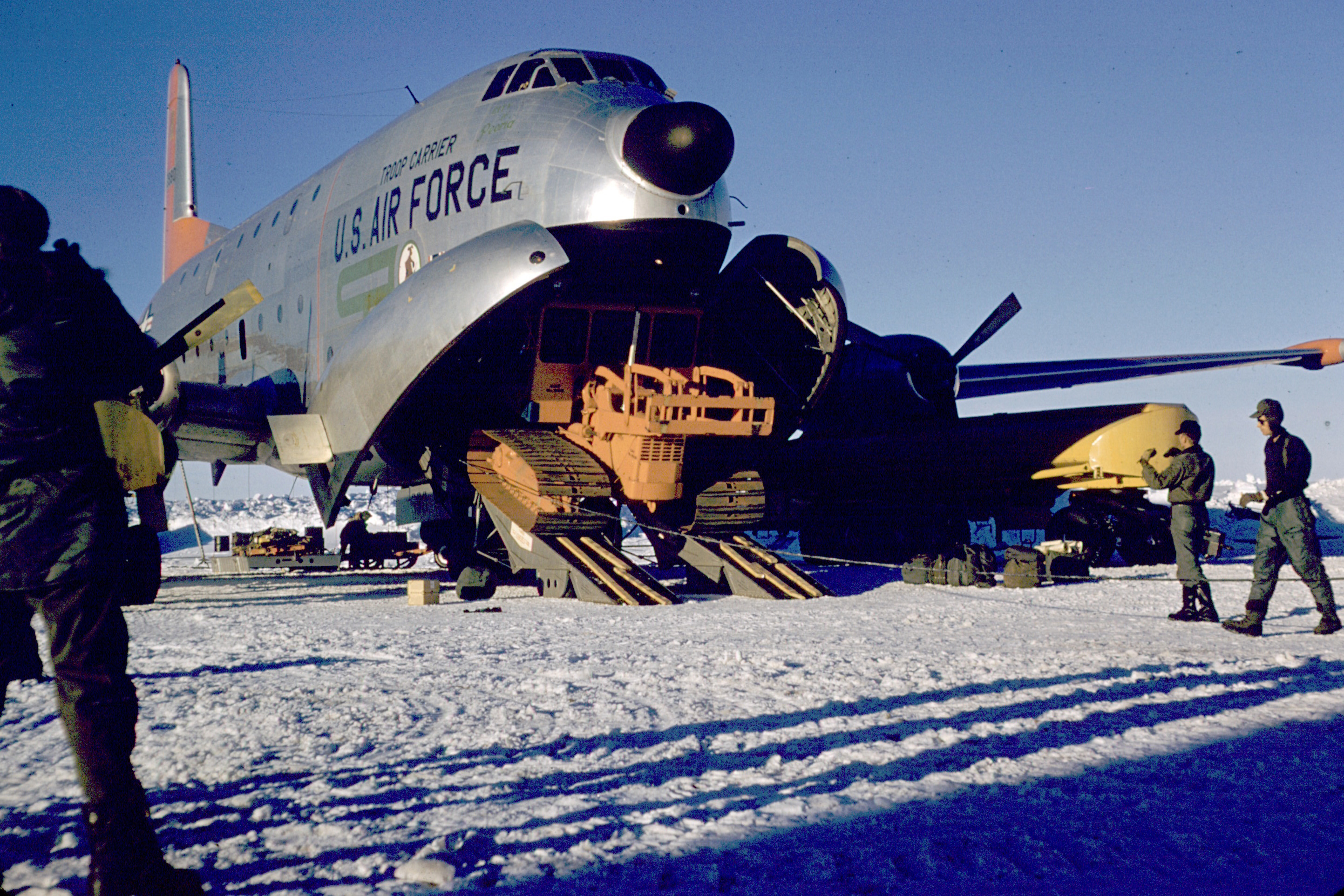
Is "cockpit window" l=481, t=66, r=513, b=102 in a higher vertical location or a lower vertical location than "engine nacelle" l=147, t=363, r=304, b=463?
higher

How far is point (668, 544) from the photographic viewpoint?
1144 cm

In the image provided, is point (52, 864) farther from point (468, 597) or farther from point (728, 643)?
point (468, 597)

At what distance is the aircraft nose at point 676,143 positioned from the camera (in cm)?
917

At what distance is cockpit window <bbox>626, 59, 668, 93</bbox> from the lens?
35.0 ft

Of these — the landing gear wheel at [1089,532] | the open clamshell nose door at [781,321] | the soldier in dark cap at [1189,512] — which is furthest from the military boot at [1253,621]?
the landing gear wheel at [1089,532]

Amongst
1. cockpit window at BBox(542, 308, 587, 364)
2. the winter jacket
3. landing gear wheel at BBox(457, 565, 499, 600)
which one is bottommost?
landing gear wheel at BBox(457, 565, 499, 600)

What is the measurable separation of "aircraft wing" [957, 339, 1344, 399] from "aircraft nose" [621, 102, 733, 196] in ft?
28.1

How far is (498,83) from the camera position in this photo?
1077 centimetres

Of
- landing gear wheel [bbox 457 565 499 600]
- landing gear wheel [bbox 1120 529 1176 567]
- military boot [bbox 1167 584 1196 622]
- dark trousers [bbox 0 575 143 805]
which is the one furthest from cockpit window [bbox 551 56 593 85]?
landing gear wheel [bbox 1120 529 1176 567]

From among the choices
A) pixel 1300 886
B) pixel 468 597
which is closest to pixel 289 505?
pixel 468 597

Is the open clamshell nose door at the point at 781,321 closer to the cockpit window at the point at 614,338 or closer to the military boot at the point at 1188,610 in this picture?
the cockpit window at the point at 614,338

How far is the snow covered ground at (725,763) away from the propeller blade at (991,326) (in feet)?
25.8

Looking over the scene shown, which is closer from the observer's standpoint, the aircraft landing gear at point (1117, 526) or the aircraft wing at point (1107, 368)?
the aircraft landing gear at point (1117, 526)

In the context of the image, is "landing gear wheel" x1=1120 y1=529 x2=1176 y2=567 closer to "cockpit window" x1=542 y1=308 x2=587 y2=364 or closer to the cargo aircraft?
the cargo aircraft
